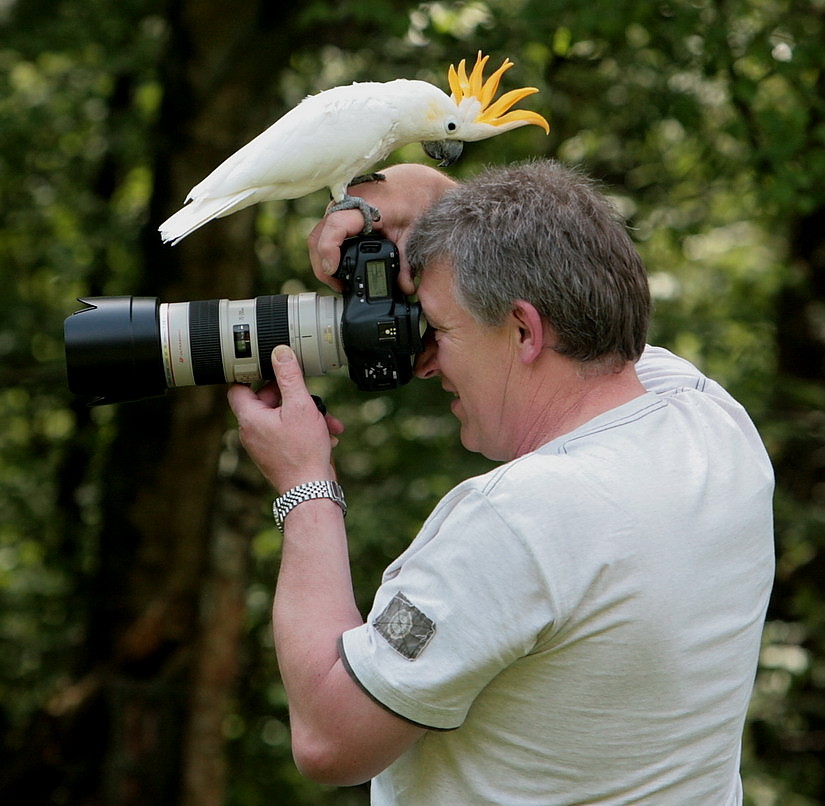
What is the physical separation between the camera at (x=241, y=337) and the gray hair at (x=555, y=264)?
219mm

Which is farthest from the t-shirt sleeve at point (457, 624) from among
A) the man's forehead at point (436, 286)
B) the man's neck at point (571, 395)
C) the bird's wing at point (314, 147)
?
the bird's wing at point (314, 147)

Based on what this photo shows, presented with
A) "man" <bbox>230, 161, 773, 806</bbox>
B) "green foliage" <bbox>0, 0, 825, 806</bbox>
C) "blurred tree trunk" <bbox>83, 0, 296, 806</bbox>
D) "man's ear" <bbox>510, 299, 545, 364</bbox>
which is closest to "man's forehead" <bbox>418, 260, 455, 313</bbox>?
"man" <bbox>230, 161, 773, 806</bbox>

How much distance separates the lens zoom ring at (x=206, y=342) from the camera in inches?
72.4

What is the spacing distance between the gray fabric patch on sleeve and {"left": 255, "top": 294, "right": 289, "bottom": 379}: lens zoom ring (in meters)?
0.62

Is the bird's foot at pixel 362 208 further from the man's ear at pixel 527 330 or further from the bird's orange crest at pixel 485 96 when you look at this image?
the man's ear at pixel 527 330

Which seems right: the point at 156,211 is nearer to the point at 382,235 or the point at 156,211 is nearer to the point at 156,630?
the point at 156,630

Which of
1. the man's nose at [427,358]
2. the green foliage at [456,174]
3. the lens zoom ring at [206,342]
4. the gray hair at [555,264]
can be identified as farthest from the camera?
the green foliage at [456,174]

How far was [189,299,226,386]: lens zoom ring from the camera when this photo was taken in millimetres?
1839

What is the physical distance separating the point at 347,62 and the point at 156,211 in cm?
97

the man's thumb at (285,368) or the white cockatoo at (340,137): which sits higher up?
the white cockatoo at (340,137)

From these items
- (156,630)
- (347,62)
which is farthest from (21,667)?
(347,62)

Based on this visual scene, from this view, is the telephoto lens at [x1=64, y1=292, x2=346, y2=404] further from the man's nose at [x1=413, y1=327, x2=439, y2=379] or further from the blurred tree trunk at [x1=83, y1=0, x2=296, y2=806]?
the blurred tree trunk at [x1=83, y1=0, x2=296, y2=806]

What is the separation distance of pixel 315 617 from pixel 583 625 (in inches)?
14.1

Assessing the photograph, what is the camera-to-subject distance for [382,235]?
1.96m
